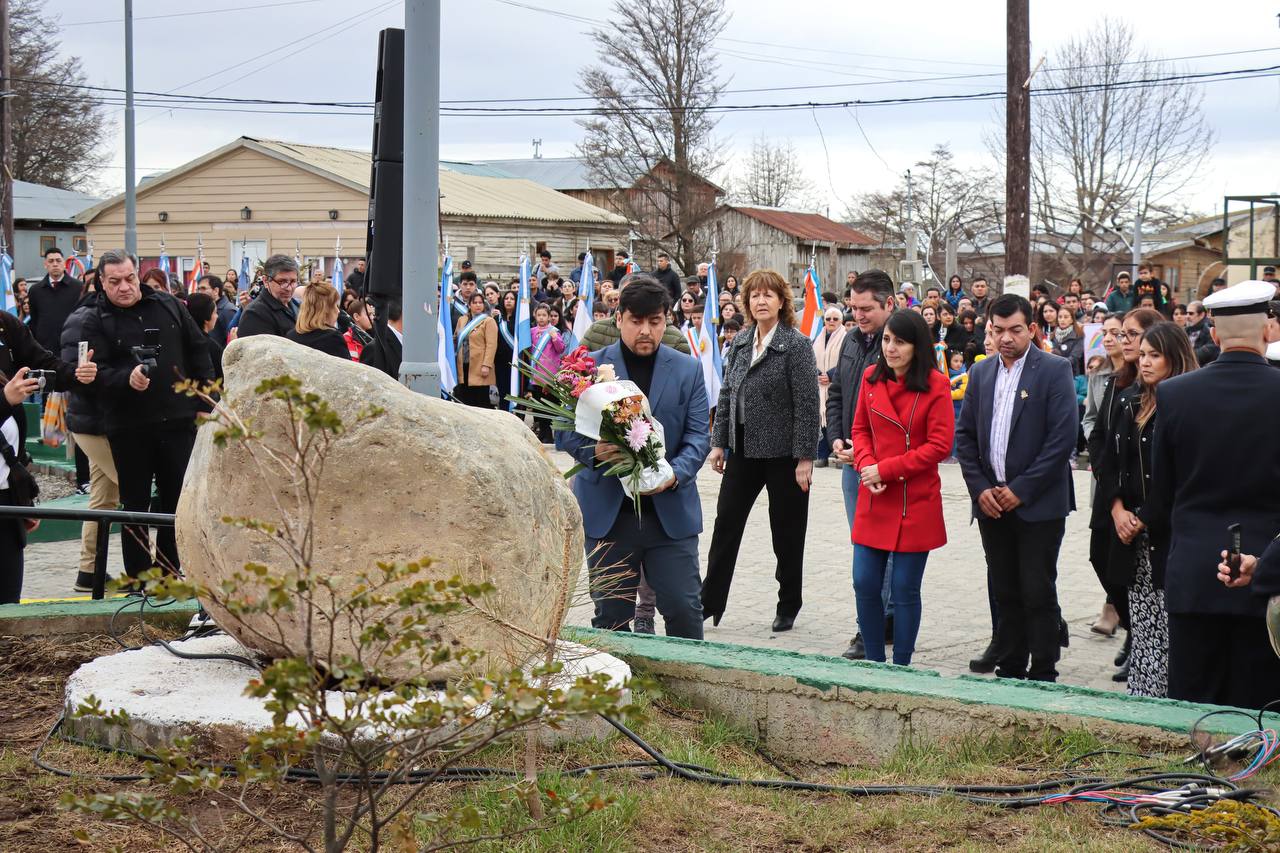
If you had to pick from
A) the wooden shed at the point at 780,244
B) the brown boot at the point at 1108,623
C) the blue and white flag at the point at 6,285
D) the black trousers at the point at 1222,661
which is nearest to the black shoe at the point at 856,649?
the brown boot at the point at 1108,623

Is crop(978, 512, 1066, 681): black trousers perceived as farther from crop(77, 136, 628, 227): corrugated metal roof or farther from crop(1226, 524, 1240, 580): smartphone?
crop(77, 136, 628, 227): corrugated metal roof

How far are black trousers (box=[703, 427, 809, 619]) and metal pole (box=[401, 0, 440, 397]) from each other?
7.65 feet

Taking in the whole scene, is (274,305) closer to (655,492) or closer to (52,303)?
(655,492)

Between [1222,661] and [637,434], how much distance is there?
2.61 metres

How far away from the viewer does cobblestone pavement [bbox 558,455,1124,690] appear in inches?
304

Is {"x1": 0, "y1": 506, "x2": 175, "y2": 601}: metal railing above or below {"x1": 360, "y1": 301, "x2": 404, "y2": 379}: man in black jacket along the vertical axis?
below

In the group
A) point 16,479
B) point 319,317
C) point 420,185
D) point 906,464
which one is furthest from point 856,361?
point 16,479

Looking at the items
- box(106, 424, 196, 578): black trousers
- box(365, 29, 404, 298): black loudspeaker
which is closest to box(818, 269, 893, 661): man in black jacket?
box(365, 29, 404, 298): black loudspeaker

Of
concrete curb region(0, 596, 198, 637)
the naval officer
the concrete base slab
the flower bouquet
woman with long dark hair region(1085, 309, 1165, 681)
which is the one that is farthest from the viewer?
woman with long dark hair region(1085, 309, 1165, 681)

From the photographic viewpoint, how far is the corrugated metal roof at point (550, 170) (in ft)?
199

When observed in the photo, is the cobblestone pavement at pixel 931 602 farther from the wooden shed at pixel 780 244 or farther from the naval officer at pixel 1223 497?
the wooden shed at pixel 780 244

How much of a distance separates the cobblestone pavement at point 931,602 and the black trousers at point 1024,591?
0.37 metres

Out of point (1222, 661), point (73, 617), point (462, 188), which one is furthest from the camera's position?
point (462, 188)

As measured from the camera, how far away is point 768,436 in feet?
26.6
